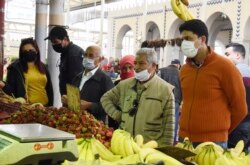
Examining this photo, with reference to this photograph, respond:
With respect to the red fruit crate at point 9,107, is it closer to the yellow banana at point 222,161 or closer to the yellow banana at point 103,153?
the yellow banana at point 103,153

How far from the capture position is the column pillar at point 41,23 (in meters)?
6.38

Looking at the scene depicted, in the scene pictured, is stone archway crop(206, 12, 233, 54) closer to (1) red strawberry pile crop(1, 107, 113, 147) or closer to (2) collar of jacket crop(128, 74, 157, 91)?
(2) collar of jacket crop(128, 74, 157, 91)

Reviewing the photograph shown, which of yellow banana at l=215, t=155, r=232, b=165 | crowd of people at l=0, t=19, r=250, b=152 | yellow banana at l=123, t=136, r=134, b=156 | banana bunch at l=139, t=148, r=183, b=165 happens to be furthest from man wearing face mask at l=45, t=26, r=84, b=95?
yellow banana at l=215, t=155, r=232, b=165

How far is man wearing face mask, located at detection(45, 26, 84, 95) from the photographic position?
3.61m

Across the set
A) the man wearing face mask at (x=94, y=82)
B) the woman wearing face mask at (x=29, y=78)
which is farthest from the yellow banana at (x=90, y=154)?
the woman wearing face mask at (x=29, y=78)

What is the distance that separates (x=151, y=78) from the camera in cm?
266

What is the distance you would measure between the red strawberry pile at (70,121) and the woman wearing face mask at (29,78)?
1.11m

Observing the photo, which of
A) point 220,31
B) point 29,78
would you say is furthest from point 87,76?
point 220,31

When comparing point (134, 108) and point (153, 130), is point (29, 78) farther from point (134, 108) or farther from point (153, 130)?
point (153, 130)

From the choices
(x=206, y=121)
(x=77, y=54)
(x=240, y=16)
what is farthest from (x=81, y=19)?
(x=206, y=121)

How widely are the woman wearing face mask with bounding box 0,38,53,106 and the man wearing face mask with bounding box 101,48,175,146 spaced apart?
119 centimetres

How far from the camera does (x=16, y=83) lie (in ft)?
11.7

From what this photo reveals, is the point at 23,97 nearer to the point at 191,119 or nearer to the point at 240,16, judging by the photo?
the point at 191,119

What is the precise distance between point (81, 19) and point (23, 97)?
17.6m
